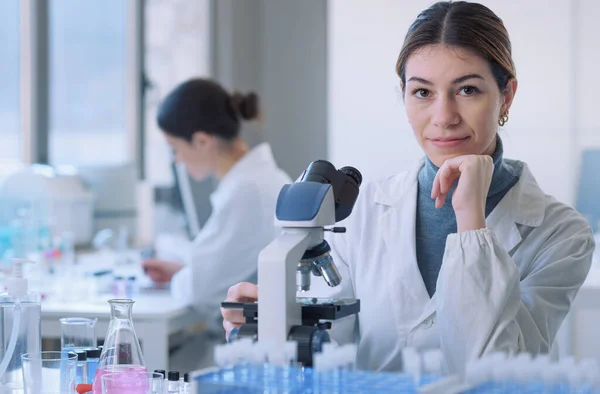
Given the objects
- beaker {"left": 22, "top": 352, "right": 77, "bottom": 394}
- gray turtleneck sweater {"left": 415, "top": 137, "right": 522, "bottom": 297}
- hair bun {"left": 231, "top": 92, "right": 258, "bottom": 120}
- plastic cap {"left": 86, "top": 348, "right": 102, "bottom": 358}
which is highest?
hair bun {"left": 231, "top": 92, "right": 258, "bottom": 120}

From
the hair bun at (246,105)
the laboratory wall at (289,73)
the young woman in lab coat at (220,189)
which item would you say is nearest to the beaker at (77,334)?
the young woman in lab coat at (220,189)

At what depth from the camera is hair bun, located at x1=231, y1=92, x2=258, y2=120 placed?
3205mm

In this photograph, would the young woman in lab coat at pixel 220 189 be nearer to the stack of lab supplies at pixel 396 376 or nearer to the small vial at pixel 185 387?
the small vial at pixel 185 387

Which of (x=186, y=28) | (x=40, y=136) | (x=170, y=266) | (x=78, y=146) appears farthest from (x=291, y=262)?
(x=186, y=28)

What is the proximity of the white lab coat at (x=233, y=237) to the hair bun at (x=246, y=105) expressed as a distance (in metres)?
0.24

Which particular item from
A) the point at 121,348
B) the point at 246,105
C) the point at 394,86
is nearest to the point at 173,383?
the point at 121,348

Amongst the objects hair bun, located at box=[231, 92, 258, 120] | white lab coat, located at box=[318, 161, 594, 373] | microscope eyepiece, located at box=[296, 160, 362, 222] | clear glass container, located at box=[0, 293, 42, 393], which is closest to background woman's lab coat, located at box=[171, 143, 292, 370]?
hair bun, located at box=[231, 92, 258, 120]

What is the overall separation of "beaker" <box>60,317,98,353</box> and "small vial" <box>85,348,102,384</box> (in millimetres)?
57

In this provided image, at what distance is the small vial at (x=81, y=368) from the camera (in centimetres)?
150

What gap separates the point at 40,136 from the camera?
165 inches

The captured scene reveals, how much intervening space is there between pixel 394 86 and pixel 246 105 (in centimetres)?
87

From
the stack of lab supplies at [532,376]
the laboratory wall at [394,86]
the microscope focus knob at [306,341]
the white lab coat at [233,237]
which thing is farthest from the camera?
the laboratory wall at [394,86]

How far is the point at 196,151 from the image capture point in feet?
10.4

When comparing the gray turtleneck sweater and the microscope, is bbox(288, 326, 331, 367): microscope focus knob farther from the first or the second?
the gray turtleneck sweater
